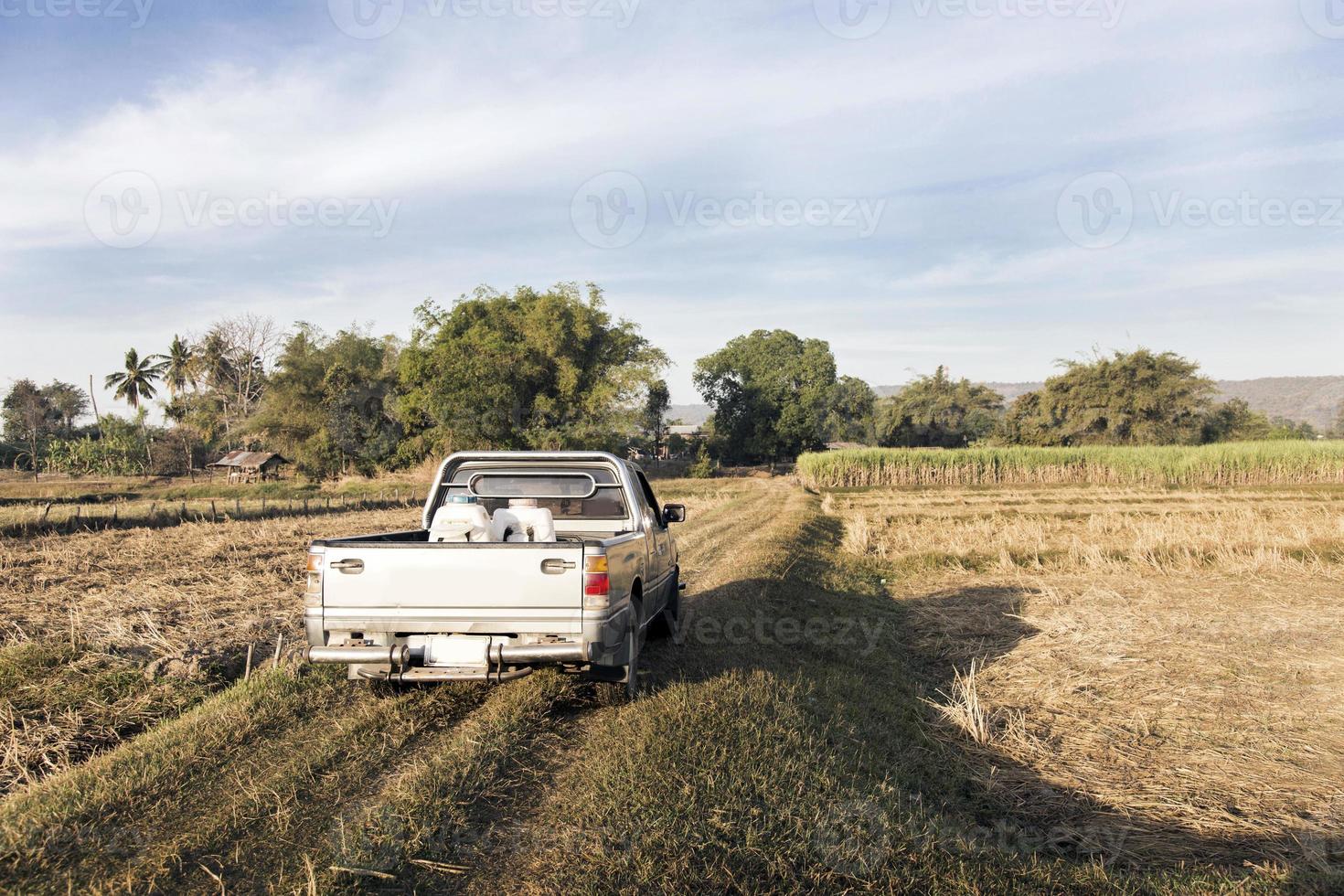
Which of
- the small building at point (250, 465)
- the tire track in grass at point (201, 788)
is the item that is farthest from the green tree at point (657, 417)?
the tire track in grass at point (201, 788)

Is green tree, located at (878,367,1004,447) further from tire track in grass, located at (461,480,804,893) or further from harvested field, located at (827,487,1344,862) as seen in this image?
tire track in grass, located at (461,480,804,893)

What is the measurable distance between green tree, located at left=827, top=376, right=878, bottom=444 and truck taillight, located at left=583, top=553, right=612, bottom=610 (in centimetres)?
6667

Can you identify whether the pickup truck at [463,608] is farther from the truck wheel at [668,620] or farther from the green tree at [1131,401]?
the green tree at [1131,401]

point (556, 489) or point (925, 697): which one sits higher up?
point (556, 489)

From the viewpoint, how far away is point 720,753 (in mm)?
5062

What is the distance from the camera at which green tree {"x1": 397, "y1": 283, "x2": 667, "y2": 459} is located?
45.4 metres

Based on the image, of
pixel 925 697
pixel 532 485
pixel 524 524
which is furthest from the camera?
pixel 532 485

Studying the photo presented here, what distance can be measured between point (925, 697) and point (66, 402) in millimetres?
86367

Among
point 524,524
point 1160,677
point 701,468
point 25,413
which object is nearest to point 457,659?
point 524,524

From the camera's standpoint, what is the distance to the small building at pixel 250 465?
52812mm

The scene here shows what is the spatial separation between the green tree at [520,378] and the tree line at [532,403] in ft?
0.36
